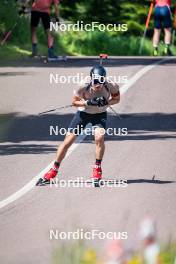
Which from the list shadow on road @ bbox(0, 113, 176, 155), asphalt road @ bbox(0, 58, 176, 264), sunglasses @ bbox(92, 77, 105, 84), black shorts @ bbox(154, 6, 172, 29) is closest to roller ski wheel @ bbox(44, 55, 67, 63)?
asphalt road @ bbox(0, 58, 176, 264)

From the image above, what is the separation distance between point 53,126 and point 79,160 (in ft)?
11.6

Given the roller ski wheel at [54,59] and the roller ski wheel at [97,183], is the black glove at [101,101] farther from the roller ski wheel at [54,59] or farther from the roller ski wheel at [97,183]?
the roller ski wheel at [54,59]

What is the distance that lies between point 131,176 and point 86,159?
1.63 m

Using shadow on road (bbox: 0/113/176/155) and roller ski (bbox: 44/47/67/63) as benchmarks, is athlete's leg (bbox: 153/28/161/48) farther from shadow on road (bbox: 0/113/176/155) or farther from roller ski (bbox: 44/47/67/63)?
shadow on road (bbox: 0/113/176/155)

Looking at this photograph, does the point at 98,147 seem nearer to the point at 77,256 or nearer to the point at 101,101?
the point at 101,101

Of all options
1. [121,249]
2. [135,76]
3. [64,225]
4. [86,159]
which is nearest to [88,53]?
[135,76]

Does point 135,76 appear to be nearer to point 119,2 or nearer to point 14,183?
point 14,183

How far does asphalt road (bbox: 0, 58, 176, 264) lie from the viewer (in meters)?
13.0

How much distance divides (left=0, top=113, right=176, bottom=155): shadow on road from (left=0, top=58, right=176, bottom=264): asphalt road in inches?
0.7

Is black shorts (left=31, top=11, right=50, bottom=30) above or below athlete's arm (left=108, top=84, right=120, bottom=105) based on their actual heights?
above

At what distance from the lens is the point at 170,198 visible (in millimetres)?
15016

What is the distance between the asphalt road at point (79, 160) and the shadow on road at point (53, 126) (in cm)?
2

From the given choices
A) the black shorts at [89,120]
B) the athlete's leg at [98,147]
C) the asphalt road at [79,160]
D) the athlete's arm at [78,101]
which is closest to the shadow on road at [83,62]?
the asphalt road at [79,160]

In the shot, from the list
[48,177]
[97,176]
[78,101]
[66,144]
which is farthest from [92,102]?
[48,177]
